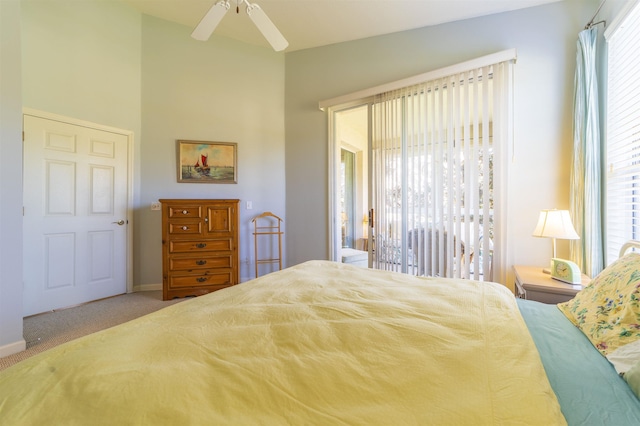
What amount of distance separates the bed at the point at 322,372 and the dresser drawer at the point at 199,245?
225 cm

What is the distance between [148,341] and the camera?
2.62 ft

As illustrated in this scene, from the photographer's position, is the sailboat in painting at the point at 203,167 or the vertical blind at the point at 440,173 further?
the sailboat in painting at the point at 203,167

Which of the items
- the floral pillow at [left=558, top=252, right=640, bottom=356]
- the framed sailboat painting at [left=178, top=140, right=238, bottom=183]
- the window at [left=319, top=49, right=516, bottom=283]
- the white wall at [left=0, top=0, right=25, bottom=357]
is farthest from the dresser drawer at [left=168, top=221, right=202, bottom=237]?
the floral pillow at [left=558, top=252, right=640, bottom=356]

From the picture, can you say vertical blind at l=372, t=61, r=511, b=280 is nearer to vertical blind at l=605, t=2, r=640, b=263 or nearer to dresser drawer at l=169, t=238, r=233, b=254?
vertical blind at l=605, t=2, r=640, b=263

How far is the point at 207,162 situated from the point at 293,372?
351cm

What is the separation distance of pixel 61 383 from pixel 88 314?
2.85 m

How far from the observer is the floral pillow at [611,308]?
878 mm

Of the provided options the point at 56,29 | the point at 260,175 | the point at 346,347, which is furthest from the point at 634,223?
the point at 56,29

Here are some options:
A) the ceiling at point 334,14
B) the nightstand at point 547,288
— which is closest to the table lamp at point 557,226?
the nightstand at point 547,288

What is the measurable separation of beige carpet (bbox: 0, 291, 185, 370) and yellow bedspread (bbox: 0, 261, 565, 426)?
201cm

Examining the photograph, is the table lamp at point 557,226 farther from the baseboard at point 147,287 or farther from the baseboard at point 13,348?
the baseboard at point 147,287

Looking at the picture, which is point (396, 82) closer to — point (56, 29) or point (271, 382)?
point (271, 382)

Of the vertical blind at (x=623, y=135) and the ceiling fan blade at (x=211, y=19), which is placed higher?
the ceiling fan blade at (x=211, y=19)

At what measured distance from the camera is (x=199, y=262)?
3.18m
